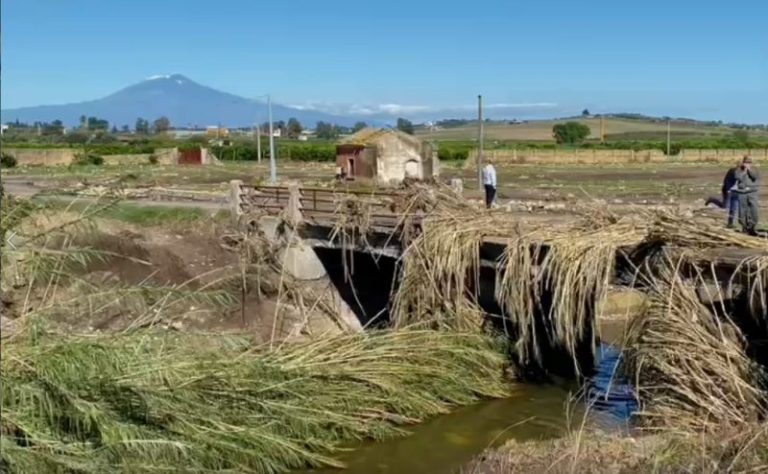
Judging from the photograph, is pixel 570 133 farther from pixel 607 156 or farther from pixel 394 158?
pixel 394 158

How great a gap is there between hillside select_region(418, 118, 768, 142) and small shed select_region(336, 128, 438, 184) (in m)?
66.4

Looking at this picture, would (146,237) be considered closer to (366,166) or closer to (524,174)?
(366,166)

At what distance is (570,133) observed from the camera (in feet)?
356

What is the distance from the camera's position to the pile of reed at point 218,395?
397 inches

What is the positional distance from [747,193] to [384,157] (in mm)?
26992

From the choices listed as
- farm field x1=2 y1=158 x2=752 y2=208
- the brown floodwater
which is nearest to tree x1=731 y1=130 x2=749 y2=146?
farm field x1=2 y1=158 x2=752 y2=208

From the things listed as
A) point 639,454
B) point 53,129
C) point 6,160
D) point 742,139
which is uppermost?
point 53,129

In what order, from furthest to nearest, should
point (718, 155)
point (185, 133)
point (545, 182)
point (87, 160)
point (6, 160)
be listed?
point (185, 133) < point (718, 155) < point (87, 160) < point (545, 182) < point (6, 160)

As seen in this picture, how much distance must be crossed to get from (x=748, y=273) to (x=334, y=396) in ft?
21.6

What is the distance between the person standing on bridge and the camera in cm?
1914

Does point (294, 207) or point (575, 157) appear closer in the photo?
point (294, 207)

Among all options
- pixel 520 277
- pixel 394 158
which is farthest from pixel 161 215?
pixel 394 158

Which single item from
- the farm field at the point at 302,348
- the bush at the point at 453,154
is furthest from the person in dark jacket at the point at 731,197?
the bush at the point at 453,154

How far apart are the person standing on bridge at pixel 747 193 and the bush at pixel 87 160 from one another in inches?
2238
